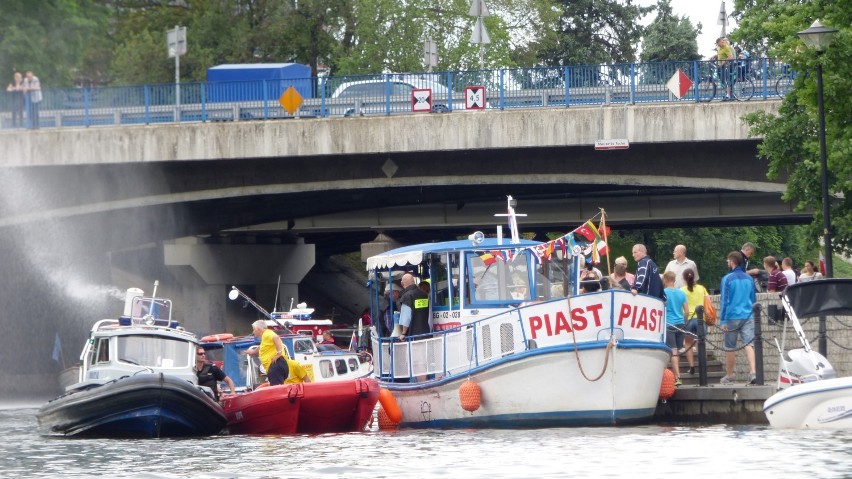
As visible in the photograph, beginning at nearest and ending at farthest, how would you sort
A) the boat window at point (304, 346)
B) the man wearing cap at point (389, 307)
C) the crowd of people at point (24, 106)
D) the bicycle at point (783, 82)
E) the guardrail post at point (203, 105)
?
1. the man wearing cap at point (389, 307)
2. the boat window at point (304, 346)
3. the bicycle at point (783, 82)
4. the guardrail post at point (203, 105)
5. the crowd of people at point (24, 106)

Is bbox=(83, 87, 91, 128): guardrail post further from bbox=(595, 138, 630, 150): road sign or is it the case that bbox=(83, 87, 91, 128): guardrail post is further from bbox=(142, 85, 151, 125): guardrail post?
bbox=(595, 138, 630, 150): road sign

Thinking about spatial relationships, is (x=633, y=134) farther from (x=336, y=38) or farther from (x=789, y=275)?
(x=336, y=38)

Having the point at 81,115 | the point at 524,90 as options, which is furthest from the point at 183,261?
the point at 524,90

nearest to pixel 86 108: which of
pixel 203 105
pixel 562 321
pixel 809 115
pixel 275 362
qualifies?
pixel 203 105

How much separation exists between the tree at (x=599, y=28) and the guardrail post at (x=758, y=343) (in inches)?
1932

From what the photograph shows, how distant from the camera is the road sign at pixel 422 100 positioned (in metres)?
38.3

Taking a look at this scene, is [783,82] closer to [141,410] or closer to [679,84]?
[679,84]

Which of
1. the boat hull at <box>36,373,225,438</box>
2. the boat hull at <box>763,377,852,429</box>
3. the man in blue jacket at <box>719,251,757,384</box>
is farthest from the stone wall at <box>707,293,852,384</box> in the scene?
the boat hull at <box>36,373,225,438</box>

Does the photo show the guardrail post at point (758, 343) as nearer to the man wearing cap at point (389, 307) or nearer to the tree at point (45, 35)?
the man wearing cap at point (389, 307)

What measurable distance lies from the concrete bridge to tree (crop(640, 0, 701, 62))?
20.0 m

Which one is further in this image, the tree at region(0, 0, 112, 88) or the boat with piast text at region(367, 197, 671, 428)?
the tree at region(0, 0, 112, 88)

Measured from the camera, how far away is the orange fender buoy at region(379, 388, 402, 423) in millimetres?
25375

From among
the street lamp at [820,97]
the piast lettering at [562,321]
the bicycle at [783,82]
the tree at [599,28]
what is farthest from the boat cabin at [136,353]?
the tree at [599,28]

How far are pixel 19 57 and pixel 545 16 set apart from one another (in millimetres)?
24981
